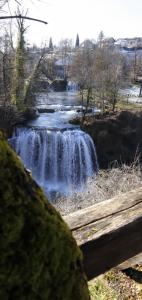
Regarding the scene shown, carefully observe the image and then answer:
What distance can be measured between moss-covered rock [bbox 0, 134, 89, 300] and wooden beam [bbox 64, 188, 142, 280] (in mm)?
400

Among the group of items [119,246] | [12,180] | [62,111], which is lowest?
[62,111]

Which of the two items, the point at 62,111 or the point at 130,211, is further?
the point at 62,111

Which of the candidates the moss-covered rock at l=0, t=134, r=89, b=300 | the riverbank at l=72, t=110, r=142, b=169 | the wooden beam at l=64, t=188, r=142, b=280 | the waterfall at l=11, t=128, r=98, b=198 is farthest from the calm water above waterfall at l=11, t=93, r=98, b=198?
the moss-covered rock at l=0, t=134, r=89, b=300

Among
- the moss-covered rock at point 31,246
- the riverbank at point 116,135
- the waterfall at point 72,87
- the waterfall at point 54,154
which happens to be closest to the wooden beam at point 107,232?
the moss-covered rock at point 31,246

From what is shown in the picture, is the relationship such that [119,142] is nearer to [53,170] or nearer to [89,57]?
[53,170]

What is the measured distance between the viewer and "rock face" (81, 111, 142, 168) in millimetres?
33388

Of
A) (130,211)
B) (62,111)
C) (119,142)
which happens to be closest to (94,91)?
(62,111)

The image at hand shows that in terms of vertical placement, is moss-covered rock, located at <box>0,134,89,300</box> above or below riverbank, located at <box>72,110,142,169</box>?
above

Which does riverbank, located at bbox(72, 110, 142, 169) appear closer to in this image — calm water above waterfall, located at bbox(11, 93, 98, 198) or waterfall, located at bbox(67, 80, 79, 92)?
calm water above waterfall, located at bbox(11, 93, 98, 198)

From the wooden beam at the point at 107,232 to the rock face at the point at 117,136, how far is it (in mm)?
30659

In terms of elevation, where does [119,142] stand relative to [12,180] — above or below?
below

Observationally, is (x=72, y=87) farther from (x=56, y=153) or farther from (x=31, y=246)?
(x=31, y=246)

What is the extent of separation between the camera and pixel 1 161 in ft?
3.60

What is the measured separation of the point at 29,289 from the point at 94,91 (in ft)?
153
